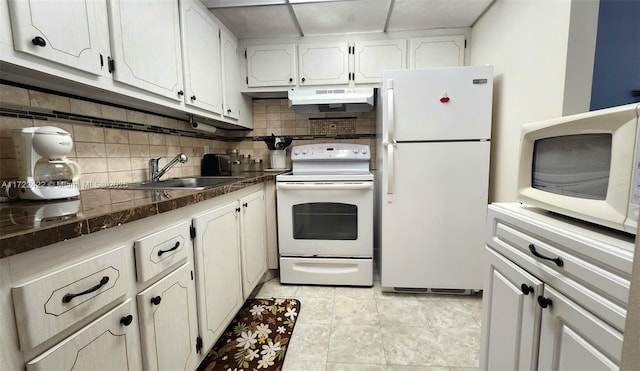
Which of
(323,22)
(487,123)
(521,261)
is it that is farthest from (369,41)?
(521,261)

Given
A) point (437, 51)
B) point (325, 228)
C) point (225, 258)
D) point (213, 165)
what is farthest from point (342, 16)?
point (225, 258)

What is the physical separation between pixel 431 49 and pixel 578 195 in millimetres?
1905

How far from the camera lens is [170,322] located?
0.97 meters

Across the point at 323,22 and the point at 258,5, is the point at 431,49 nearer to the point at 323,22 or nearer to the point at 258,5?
the point at 323,22

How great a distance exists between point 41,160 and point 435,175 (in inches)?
80.5

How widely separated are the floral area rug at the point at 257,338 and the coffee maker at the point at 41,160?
1056mm

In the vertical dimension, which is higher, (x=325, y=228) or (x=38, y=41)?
(x=38, y=41)

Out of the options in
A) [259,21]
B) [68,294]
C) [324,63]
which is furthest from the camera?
[324,63]

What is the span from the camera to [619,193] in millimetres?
567

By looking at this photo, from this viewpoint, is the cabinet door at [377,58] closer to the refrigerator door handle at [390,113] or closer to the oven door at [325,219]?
the refrigerator door handle at [390,113]

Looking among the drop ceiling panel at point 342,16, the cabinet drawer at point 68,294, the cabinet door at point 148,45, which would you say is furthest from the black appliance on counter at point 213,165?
the cabinet drawer at point 68,294

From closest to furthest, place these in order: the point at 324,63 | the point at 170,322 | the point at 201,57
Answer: the point at 170,322 < the point at 201,57 < the point at 324,63

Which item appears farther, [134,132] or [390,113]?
[390,113]

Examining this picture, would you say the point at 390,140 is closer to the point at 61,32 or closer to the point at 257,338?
the point at 257,338
